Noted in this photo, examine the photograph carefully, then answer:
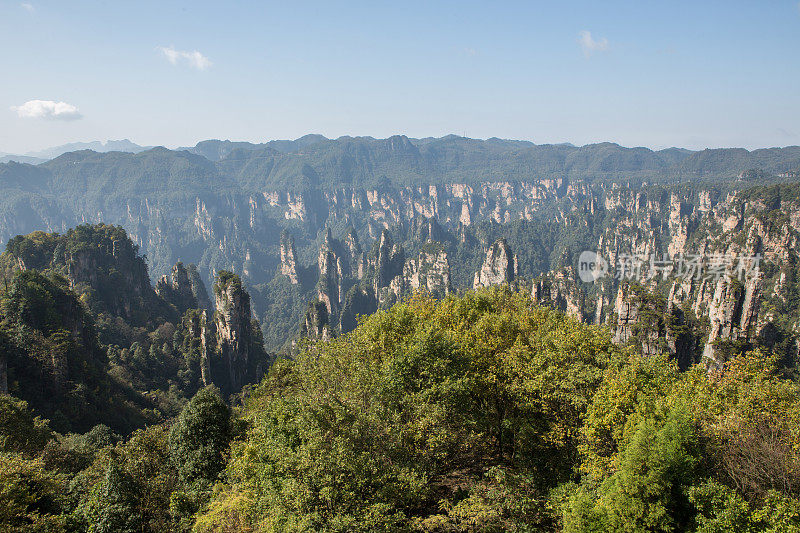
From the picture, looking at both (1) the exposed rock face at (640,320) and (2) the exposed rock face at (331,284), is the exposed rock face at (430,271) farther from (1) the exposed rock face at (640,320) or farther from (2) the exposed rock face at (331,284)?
(1) the exposed rock face at (640,320)

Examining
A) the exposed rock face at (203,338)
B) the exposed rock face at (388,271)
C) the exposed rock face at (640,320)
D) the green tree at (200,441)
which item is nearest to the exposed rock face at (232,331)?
the exposed rock face at (203,338)

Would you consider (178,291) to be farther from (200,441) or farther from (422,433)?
(422,433)

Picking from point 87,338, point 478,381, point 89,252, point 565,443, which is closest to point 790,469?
point 565,443

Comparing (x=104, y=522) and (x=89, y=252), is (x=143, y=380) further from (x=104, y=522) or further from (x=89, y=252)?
(x=104, y=522)

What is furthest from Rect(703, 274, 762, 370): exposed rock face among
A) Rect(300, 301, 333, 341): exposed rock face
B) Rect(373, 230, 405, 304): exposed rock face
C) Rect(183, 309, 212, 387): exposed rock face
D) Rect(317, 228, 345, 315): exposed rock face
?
Rect(317, 228, 345, 315): exposed rock face

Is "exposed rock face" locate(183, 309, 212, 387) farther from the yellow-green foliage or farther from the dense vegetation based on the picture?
the yellow-green foliage

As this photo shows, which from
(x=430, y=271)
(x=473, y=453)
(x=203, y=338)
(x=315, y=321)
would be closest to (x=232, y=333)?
(x=203, y=338)
